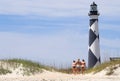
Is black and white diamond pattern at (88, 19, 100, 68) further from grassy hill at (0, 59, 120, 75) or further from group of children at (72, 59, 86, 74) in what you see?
grassy hill at (0, 59, 120, 75)

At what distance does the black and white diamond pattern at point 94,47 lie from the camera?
1491 inches

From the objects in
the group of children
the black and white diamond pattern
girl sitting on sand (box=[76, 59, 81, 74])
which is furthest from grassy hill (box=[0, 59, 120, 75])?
the black and white diamond pattern

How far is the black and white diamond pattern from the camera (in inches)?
1491

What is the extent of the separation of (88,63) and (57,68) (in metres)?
3.46

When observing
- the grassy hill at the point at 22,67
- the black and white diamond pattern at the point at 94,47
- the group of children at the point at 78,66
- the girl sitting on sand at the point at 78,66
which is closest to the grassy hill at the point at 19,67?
the grassy hill at the point at 22,67

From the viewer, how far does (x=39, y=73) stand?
2872 cm

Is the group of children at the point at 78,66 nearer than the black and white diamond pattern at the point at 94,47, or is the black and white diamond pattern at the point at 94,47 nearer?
the group of children at the point at 78,66

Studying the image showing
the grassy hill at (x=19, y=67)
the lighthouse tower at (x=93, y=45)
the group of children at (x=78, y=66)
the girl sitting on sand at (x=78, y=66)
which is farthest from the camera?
the lighthouse tower at (x=93, y=45)

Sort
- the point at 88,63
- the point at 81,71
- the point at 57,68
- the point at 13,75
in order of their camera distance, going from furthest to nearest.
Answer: the point at 88,63 → the point at 57,68 → the point at 81,71 → the point at 13,75

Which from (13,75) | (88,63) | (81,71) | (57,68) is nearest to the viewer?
(13,75)

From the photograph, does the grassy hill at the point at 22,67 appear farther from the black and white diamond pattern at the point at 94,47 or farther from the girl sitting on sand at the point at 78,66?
the black and white diamond pattern at the point at 94,47

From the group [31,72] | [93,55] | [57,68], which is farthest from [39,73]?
[93,55]

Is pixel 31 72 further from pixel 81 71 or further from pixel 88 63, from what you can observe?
pixel 88 63

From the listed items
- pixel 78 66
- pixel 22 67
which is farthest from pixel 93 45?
pixel 22 67
